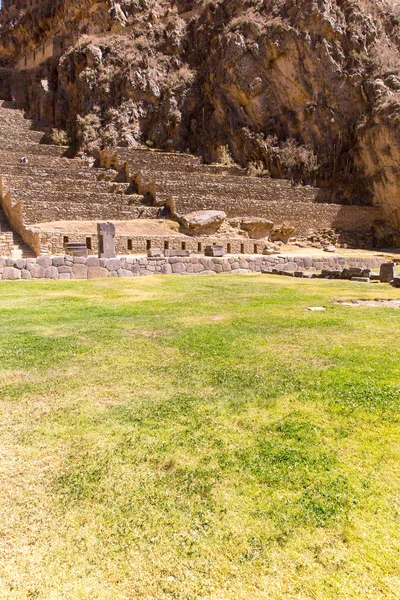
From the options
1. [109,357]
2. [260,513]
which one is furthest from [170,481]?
[109,357]

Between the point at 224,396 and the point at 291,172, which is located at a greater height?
the point at 291,172

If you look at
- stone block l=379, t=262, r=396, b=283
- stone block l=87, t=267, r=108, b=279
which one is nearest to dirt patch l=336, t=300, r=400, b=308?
stone block l=379, t=262, r=396, b=283

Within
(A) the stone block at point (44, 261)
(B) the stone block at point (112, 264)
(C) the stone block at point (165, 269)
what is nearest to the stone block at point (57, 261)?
(A) the stone block at point (44, 261)

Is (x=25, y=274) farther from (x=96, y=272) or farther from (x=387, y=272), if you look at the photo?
(x=387, y=272)

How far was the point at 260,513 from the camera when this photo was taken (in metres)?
2.66

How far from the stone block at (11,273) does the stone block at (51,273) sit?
105 cm

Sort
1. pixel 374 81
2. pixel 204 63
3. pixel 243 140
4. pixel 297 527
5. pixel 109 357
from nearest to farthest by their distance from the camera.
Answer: pixel 297 527 → pixel 109 357 → pixel 374 81 → pixel 243 140 → pixel 204 63

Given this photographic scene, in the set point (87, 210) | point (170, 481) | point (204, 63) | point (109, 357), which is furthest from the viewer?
point (204, 63)

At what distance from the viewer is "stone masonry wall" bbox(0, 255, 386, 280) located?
1630 cm

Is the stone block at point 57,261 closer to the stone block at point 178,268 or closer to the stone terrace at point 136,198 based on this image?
the stone block at point 178,268

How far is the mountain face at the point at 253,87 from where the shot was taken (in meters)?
43.6

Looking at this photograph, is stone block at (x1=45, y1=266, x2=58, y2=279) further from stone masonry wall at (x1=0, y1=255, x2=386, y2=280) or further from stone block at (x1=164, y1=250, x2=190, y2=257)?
stone block at (x1=164, y1=250, x2=190, y2=257)

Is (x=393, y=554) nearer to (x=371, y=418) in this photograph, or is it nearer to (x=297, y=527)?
(x=297, y=527)

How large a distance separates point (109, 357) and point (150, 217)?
26929 millimetres
